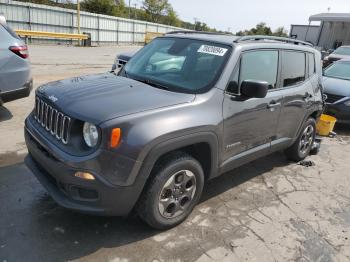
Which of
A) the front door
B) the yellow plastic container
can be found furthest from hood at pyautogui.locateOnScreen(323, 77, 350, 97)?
the front door

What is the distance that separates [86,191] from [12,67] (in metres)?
3.80

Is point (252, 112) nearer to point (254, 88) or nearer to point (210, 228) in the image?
point (254, 88)

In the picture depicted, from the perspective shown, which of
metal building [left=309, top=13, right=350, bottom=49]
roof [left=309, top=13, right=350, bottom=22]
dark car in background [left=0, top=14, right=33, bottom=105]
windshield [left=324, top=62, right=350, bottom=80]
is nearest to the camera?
dark car in background [left=0, top=14, right=33, bottom=105]

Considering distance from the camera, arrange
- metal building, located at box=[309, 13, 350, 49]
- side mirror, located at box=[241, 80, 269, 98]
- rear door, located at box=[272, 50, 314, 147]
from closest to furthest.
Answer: side mirror, located at box=[241, 80, 269, 98] < rear door, located at box=[272, 50, 314, 147] < metal building, located at box=[309, 13, 350, 49]

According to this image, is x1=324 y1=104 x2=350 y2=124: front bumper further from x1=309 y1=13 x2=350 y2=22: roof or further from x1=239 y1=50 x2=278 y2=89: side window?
x1=309 y1=13 x2=350 y2=22: roof

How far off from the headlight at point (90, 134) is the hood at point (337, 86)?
20.8ft

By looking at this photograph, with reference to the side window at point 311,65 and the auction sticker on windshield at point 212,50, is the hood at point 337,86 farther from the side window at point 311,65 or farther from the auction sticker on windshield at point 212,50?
the auction sticker on windshield at point 212,50

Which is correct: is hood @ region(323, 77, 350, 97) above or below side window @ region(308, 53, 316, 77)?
below

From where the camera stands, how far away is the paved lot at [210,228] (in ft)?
10.0

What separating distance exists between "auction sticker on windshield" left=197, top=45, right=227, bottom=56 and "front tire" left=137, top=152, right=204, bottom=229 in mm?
1191

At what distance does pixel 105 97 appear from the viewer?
318 centimetres

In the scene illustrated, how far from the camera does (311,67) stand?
5121 mm

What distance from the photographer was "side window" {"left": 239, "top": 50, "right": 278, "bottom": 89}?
12.6 feet

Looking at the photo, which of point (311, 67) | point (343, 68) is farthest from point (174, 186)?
point (343, 68)
